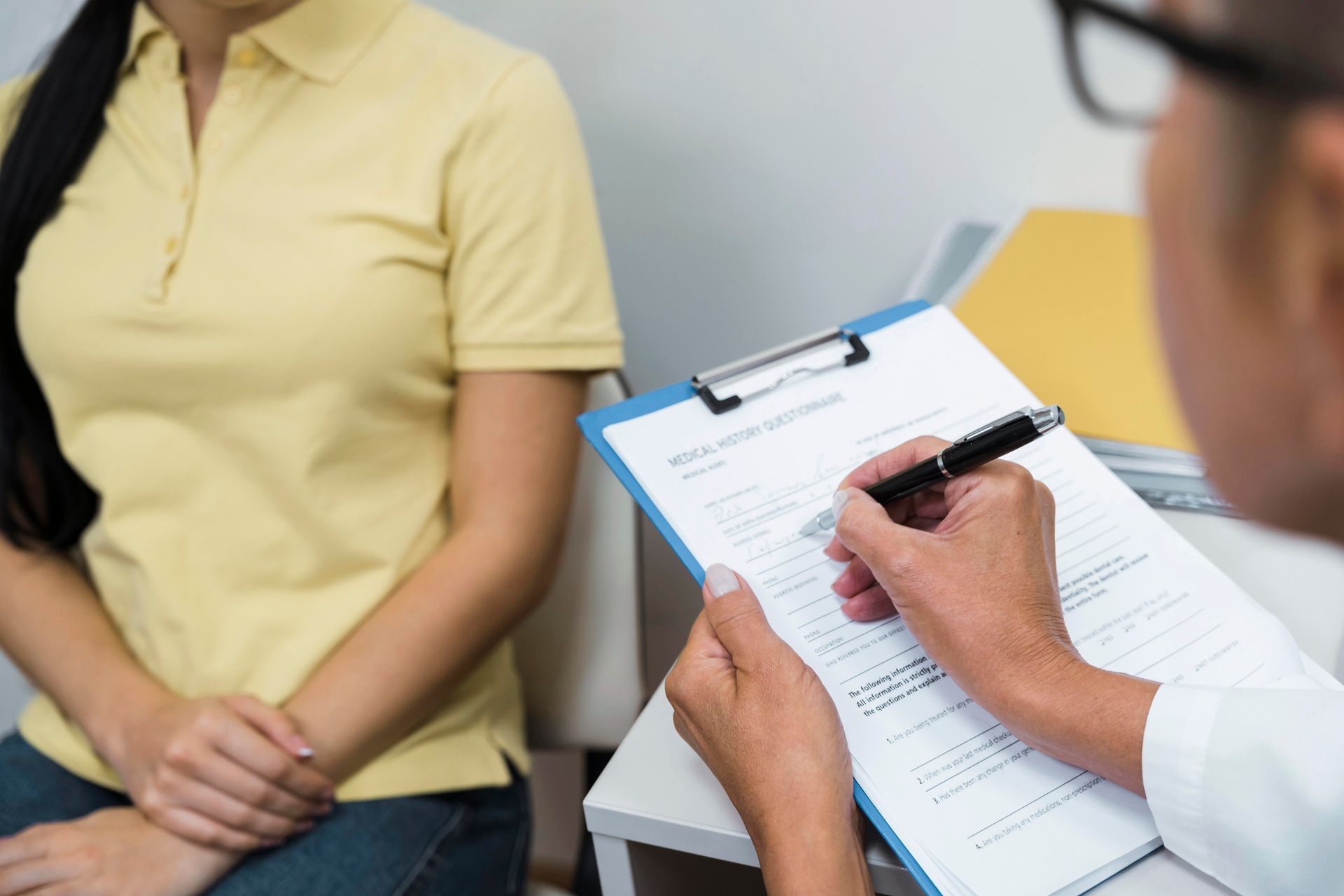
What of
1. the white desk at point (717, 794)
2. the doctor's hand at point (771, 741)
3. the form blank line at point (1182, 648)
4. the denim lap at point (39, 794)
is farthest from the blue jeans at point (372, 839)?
the form blank line at point (1182, 648)

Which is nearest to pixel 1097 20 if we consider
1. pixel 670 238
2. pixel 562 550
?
pixel 562 550

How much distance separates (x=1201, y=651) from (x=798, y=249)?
2.26ft

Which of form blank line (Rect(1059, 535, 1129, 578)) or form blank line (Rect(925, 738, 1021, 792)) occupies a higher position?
form blank line (Rect(1059, 535, 1129, 578))

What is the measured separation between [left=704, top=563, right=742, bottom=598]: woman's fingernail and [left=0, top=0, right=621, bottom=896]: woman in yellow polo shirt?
286 millimetres

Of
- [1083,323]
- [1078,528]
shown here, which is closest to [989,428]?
[1078,528]

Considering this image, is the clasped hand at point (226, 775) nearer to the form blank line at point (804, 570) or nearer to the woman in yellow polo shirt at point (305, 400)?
the woman in yellow polo shirt at point (305, 400)

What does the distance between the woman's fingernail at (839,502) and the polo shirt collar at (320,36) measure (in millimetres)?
556

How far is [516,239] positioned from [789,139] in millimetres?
419

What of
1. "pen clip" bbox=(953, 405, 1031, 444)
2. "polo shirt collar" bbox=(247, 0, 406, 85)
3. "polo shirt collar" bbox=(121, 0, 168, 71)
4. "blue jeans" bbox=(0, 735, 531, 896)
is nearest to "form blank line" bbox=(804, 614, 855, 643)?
"pen clip" bbox=(953, 405, 1031, 444)

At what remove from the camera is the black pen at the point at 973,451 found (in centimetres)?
55

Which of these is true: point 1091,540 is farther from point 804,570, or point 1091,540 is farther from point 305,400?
point 305,400

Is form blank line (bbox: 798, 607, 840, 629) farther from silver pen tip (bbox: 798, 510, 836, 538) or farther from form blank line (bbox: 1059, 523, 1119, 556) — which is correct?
form blank line (bbox: 1059, 523, 1119, 556)

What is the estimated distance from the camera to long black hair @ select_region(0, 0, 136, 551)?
0.84 m

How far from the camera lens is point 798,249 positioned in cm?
114
